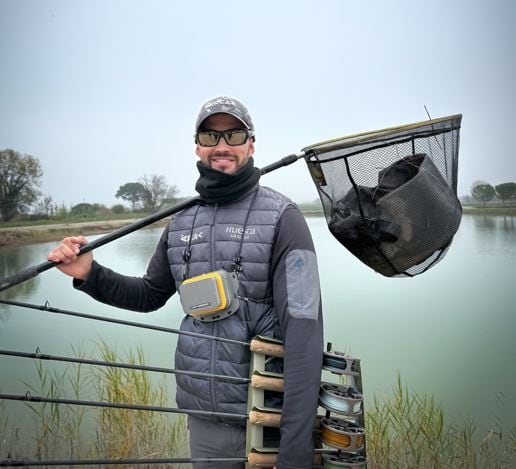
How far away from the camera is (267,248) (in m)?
1.99

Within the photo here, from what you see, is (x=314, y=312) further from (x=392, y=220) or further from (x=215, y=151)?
(x=215, y=151)

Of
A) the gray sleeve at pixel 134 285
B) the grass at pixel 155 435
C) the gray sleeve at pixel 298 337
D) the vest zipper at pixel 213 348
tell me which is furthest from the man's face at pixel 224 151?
the grass at pixel 155 435

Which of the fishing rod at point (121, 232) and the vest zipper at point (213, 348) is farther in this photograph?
the fishing rod at point (121, 232)

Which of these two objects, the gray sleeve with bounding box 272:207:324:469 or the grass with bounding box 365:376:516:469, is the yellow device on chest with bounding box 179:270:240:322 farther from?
the grass with bounding box 365:376:516:469

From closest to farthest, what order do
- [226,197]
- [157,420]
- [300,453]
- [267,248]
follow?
[300,453]
[267,248]
[226,197]
[157,420]

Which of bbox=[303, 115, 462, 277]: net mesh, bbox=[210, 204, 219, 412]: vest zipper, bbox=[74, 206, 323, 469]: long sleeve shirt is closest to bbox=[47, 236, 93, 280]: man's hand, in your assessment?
bbox=[210, 204, 219, 412]: vest zipper

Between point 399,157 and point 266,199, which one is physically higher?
point 399,157

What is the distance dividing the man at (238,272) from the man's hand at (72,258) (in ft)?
1.63

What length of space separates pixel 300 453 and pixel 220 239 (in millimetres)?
928

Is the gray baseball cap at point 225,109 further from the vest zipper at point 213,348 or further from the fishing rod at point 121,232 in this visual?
the vest zipper at point 213,348

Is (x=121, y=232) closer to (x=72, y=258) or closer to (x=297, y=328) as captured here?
(x=72, y=258)

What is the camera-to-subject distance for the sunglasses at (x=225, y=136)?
2121mm

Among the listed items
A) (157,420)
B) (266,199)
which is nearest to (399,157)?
(266,199)

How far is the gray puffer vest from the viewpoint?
201 cm
